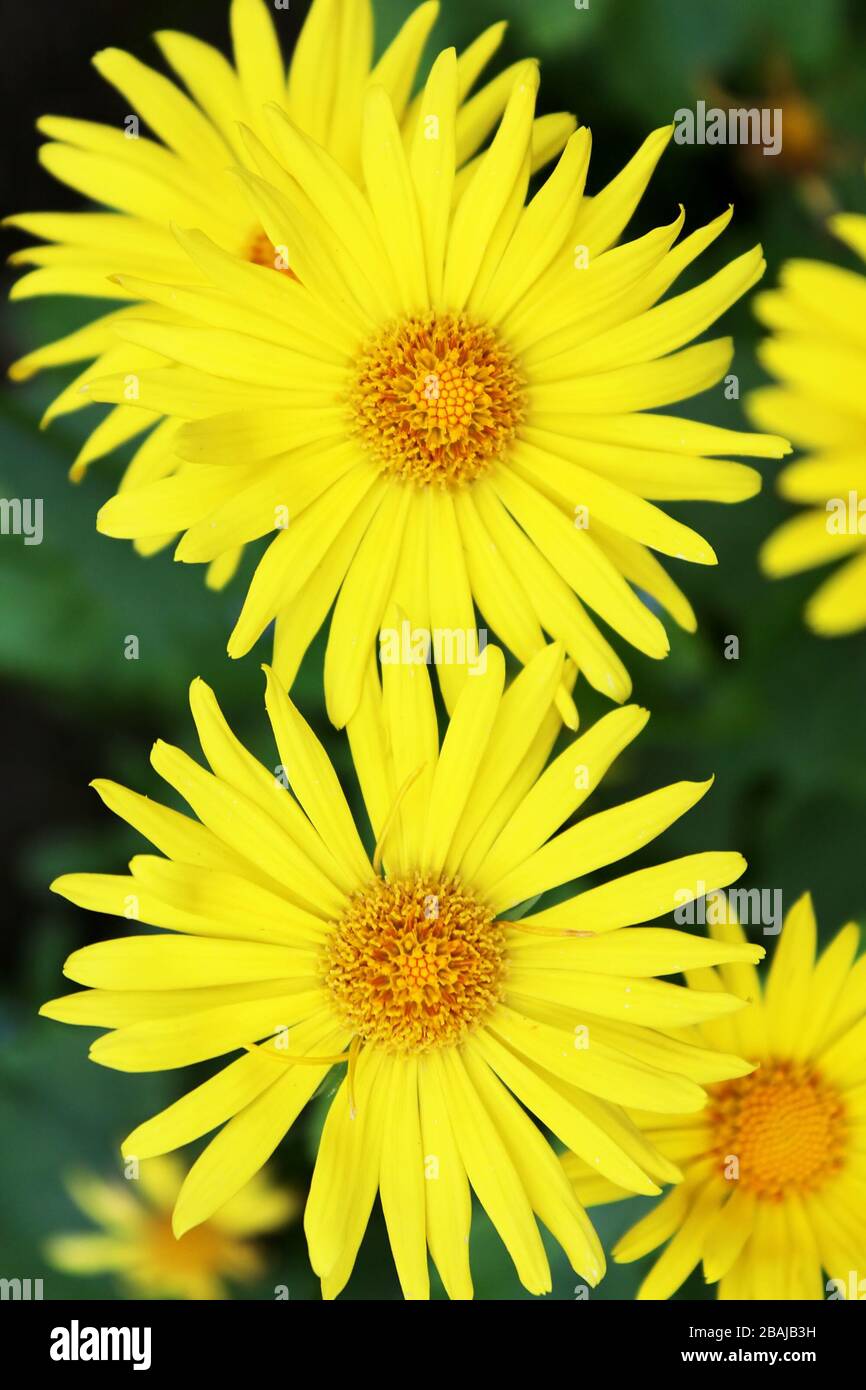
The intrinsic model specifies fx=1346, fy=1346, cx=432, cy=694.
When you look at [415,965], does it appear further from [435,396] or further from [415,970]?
[435,396]

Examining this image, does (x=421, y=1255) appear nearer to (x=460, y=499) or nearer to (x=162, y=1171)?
(x=460, y=499)

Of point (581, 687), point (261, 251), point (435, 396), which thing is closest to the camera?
point (435, 396)

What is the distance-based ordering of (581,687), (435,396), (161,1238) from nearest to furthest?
(435,396) < (581,687) < (161,1238)

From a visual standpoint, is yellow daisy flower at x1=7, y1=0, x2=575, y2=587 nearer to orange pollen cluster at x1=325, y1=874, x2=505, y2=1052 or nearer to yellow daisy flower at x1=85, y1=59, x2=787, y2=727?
yellow daisy flower at x1=85, y1=59, x2=787, y2=727

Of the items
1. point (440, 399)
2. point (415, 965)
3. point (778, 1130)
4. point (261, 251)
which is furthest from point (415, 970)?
point (261, 251)

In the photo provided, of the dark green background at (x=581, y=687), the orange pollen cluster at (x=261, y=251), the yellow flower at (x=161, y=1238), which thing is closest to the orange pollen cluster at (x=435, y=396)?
the orange pollen cluster at (x=261, y=251)

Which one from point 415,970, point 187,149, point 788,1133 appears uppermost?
point 187,149

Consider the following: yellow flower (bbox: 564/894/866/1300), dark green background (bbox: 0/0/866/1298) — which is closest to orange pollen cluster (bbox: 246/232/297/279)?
dark green background (bbox: 0/0/866/1298)

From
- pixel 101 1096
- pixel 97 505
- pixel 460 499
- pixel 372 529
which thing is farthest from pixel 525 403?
pixel 101 1096
